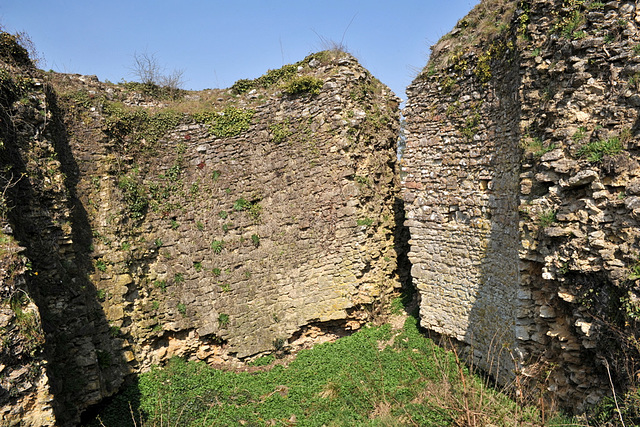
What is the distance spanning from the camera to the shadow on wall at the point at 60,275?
6.39 m

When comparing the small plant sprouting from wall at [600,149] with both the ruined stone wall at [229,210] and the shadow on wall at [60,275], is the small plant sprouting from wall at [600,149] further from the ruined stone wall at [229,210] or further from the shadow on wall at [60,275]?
the shadow on wall at [60,275]

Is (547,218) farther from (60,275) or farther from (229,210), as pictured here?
(60,275)

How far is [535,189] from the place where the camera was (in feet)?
18.2

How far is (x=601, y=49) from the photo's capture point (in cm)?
485

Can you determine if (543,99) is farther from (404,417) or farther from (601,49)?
(404,417)

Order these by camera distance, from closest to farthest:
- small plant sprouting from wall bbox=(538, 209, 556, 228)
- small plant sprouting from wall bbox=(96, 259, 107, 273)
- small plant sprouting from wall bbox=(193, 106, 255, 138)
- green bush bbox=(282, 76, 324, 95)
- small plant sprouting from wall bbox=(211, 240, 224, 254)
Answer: small plant sprouting from wall bbox=(538, 209, 556, 228)
small plant sprouting from wall bbox=(96, 259, 107, 273)
green bush bbox=(282, 76, 324, 95)
small plant sprouting from wall bbox=(211, 240, 224, 254)
small plant sprouting from wall bbox=(193, 106, 255, 138)

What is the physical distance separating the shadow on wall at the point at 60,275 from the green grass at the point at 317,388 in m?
0.90

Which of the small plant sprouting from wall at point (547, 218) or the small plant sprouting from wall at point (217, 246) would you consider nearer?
the small plant sprouting from wall at point (547, 218)

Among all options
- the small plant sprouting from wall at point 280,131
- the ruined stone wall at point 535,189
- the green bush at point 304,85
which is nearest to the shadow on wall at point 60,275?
the small plant sprouting from wall at point 280,131

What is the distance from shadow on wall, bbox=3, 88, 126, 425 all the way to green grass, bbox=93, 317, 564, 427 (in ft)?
2.96

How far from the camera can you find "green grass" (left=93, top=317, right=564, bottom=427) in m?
6.41

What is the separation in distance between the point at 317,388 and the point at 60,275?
16.6 ft

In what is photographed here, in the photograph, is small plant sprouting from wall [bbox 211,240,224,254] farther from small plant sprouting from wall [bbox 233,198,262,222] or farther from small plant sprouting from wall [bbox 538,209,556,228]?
small plant sprouting from wall [bbox 538,209,556,228]

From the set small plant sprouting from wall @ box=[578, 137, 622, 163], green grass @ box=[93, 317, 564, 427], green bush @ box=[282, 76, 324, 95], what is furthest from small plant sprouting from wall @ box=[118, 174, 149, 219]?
small plant sprouting from wall @ box=[578, 137, 622, 163]
